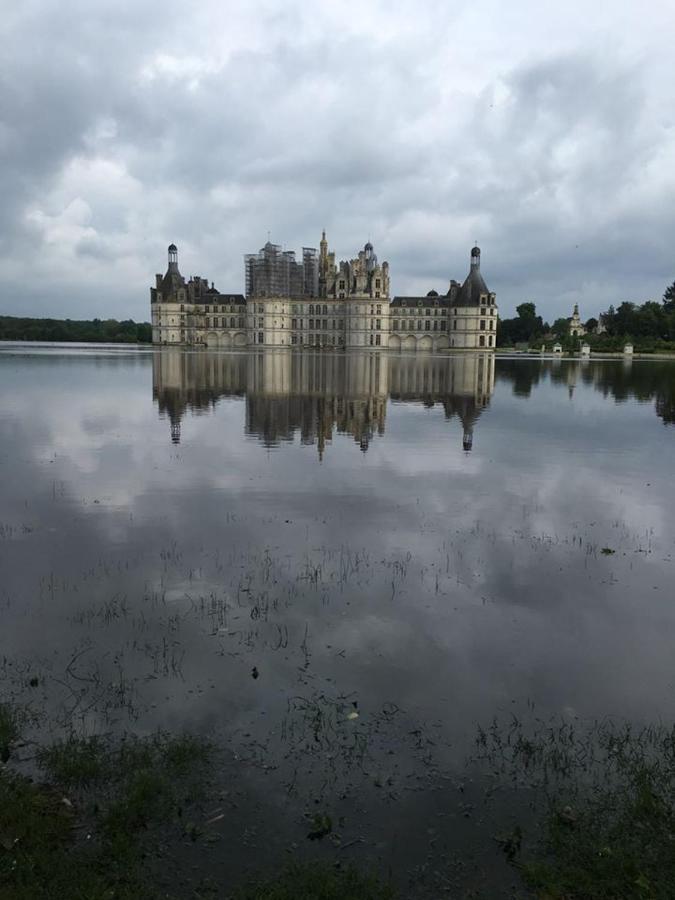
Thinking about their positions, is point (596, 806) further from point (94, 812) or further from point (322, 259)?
point (322, 259)

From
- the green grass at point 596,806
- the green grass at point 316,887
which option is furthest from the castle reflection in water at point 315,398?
the green grass at point 316,887

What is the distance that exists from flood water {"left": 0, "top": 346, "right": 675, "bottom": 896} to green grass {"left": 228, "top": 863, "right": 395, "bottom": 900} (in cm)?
26

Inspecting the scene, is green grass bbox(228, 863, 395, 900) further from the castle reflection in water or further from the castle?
the castle

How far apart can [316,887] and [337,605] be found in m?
4.48

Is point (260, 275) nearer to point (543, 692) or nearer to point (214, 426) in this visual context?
point (214, 426)

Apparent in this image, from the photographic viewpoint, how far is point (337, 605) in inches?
351

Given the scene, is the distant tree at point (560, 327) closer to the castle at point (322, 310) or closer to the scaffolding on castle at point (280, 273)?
the castle at point (322, 310)

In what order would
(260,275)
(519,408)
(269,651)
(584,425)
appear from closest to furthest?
1. (269,651)
2. (584,425)
3. (519,408)
4. (260,275)

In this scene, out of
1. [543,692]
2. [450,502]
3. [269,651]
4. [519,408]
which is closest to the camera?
[543,692]

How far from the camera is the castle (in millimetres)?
136500

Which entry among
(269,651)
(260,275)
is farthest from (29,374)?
(260,275)

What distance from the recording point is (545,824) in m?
5.20

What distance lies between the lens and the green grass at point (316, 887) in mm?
4457

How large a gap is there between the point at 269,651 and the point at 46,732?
7.79 feet
